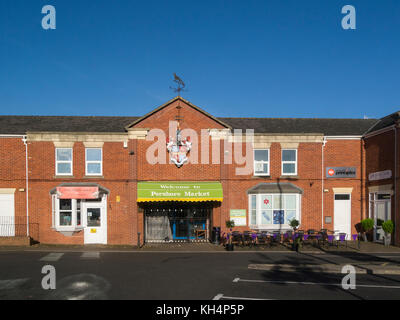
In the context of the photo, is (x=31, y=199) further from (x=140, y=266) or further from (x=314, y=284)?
(x=314, y=284)

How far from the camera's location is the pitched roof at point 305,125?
22.8 meters

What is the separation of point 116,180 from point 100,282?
9.82 m

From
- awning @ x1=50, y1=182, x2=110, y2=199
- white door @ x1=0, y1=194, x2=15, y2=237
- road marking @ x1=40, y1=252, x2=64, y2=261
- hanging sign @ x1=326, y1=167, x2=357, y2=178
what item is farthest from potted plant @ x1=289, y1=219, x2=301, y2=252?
white door @ x1=0, y1=194, x2=15, y2=237

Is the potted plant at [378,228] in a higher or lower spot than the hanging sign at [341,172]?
lower

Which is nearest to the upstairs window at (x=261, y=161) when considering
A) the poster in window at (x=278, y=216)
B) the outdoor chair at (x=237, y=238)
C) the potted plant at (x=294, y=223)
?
the poster in window at (x=278, y=216)

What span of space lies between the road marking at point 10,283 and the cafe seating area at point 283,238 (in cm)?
1094

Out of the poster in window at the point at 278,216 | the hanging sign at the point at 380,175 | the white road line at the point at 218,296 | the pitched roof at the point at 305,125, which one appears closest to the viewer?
the white road line at the point at 218,296

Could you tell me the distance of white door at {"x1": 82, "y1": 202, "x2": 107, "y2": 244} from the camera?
2078 cm

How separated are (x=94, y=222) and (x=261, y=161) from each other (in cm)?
1033

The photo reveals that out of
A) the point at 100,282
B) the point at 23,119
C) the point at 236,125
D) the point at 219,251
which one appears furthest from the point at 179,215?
the point at 23,119

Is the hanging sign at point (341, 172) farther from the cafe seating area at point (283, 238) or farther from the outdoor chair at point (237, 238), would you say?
the outdoor chair at point (237, 238)

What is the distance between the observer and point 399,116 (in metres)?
19.2

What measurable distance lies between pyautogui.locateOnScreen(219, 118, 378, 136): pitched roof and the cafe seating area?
19.9 ft

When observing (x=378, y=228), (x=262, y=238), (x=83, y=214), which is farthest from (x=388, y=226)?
(x=83, y=214)
